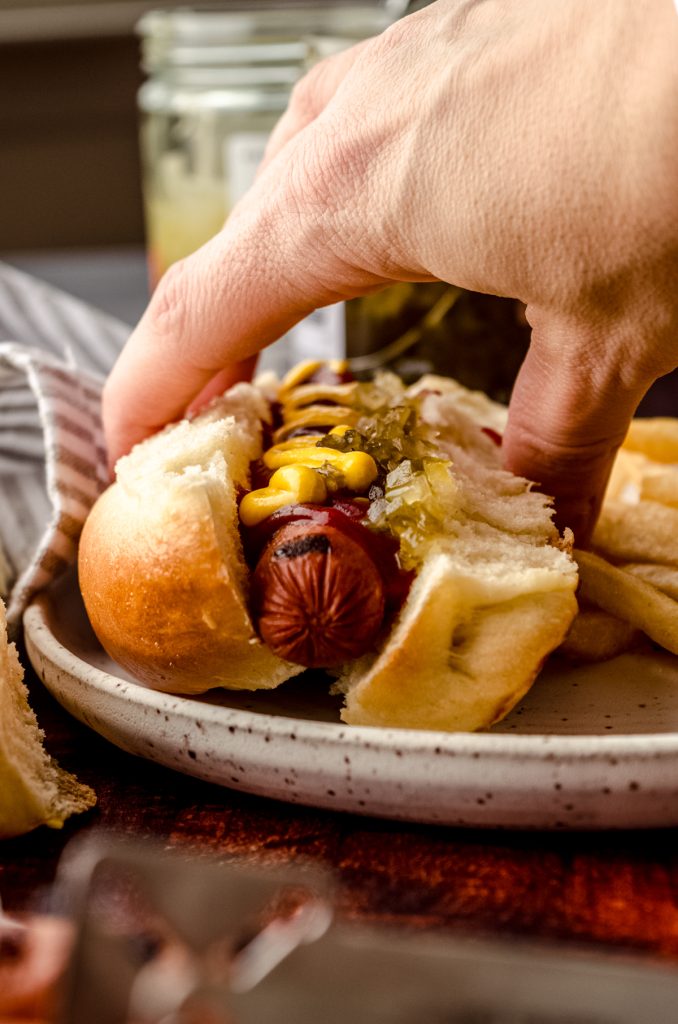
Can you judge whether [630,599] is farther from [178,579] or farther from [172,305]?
[172,305]

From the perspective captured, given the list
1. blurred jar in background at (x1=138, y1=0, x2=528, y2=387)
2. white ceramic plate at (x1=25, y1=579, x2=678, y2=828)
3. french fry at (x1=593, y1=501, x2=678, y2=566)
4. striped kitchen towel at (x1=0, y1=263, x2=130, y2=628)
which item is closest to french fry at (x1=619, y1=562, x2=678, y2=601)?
french fry at (x1=593, y1=501, x2=678, y2=566)

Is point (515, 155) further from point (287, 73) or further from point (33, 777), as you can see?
point (287, 73)

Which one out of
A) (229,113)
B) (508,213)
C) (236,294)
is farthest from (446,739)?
(229,113)

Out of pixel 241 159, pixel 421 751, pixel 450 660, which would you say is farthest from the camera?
pixel 241 159

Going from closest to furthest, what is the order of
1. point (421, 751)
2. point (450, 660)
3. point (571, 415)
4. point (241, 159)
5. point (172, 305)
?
point (421, 751)
point (450, 660)
point (571, 415)
point (172, 305)
point (241, 159)

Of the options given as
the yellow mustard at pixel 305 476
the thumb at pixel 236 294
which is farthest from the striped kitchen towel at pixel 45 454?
the yellow mustard at pixel 305 476

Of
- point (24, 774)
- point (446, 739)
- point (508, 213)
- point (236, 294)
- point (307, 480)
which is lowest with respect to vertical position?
point (24, 774)

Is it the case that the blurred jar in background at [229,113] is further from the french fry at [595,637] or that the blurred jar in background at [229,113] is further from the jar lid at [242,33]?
the french fry at [595,637]
